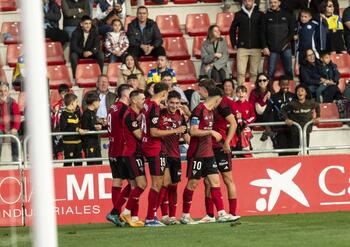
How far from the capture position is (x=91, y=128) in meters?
19.5

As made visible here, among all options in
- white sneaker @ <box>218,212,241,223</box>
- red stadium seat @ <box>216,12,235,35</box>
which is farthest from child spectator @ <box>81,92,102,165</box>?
red stadium seat @ <box>216,12,235,35</box>

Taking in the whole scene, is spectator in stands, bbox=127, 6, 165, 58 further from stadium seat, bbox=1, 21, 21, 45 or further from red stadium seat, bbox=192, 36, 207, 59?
stadium seat, bbox=1, 21, 21, 45

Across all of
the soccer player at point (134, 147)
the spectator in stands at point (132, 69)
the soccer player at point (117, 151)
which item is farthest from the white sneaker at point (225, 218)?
the spectator in stands at point (132, 69)

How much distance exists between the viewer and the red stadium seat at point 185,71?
75.3 ft

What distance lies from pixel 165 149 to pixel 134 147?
1.49 ft

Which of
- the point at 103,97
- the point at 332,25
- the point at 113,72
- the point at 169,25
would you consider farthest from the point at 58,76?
the point at 332,25

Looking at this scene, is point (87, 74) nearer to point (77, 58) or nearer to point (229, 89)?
point (77, 58)

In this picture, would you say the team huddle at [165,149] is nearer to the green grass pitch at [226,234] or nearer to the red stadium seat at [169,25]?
the green grass pitch at [226,234]

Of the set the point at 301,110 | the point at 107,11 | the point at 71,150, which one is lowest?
the point at 71,150

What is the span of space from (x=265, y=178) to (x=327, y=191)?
1041 millimetres

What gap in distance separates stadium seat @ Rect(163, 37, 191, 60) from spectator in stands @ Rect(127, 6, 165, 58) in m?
0.97

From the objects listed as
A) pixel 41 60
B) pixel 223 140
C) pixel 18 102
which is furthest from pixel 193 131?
pixel 41 60

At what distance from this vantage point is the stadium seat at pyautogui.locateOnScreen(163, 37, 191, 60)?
23.5 m

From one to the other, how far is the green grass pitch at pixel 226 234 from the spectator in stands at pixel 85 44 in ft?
15.6
